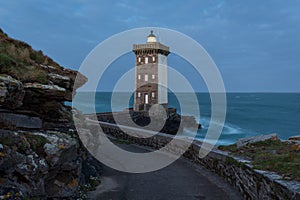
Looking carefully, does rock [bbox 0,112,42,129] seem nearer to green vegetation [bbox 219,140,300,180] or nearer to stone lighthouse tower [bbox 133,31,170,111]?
green vegetation [bbox 219,140,300,180]

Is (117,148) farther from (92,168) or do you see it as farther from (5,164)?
(5,164)

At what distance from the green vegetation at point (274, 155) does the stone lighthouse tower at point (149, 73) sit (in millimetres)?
36357

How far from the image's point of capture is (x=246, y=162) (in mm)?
7250

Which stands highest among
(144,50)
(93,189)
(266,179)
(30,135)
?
(144,50)

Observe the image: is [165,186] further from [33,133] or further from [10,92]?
[10,92]

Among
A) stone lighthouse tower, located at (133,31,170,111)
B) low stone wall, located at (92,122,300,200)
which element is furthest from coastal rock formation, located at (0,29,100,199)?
stone lighthouse tower, located at (133,31,170,111)

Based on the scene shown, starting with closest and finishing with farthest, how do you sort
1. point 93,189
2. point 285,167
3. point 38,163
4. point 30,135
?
point 38,163 < point 30,135 < point 285,167 < point 93,189

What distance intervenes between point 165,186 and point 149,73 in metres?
38.8

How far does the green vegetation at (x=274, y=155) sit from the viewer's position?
6.01m

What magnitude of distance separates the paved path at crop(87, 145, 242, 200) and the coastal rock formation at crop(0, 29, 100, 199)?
1.10 metres

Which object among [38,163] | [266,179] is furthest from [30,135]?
[266,179]

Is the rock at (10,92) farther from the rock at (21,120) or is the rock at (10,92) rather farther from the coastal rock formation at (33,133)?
the rock at (21,120)

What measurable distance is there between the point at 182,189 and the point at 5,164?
5060 mm

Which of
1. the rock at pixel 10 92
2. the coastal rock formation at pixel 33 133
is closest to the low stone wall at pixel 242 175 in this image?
the coastal rock formation at pixel 33 133
